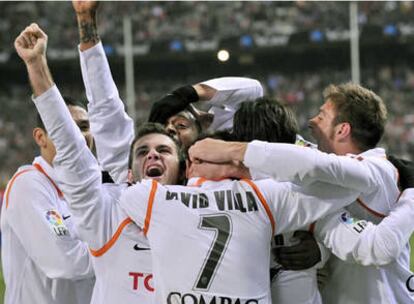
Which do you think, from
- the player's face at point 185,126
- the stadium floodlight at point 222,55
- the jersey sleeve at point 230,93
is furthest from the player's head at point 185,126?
the stadium floodlight at point 222,55

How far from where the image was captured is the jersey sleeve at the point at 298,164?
2643mm

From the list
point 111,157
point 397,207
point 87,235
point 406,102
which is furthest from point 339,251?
point 406,102

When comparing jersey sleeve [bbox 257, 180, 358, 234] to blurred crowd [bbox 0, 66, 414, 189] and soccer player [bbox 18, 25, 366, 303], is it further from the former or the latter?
blurred crowd [bbox 0, 66, 414, 189]

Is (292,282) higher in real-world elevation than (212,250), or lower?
lower

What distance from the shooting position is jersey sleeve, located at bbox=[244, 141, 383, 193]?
2.64 metres

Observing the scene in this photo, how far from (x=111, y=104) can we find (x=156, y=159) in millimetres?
600

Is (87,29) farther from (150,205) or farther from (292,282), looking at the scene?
(292,282)

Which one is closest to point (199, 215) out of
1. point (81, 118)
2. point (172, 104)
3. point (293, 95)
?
point (172, 104)

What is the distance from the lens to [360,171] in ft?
9.05

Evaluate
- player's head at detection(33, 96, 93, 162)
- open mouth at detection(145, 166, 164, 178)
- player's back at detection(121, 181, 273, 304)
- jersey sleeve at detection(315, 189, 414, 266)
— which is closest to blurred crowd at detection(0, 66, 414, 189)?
player's head at detection(33, 96, 93, 162)

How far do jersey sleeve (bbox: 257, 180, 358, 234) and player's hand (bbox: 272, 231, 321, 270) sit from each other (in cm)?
11

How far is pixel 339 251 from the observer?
9.37 feet

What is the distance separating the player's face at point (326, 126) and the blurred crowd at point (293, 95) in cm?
1617

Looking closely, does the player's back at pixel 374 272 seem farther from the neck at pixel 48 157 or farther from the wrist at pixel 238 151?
the neck at pixel 48 157
